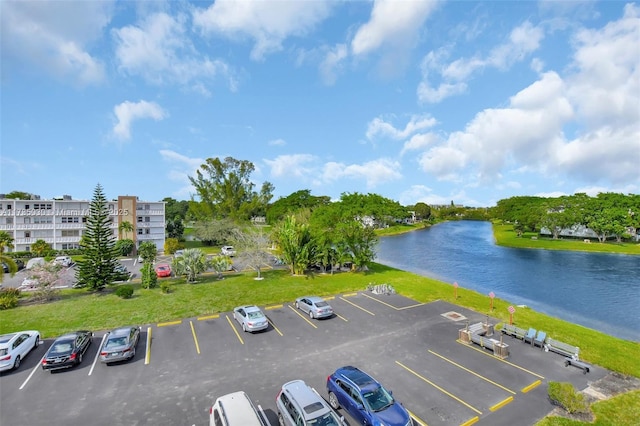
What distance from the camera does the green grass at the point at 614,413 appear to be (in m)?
12.2

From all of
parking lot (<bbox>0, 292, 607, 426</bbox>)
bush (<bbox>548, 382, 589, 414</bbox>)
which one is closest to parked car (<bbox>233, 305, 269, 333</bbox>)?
parking lot (<bbox>0, 292, 607, 426</bbox>)

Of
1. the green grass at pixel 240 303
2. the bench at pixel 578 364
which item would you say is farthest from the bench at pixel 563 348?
the green grass at pixel 240 303

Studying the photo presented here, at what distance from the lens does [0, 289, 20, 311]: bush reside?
2556cm

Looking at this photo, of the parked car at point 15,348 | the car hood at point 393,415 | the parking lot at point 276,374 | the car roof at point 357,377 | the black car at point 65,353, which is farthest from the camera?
the parked car at point 15,348

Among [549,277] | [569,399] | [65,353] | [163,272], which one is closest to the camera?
[569,399]

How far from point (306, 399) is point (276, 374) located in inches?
189

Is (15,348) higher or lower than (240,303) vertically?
higher

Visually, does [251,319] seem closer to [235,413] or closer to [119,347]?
[119,347]

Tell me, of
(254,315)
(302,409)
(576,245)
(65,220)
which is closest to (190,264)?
(254,315)

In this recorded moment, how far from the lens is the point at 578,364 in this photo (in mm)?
16406

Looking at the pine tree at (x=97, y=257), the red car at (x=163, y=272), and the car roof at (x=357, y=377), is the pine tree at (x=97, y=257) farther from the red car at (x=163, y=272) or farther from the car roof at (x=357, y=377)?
the car roof at (x=357, y=377)

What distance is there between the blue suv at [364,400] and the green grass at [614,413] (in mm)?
5652

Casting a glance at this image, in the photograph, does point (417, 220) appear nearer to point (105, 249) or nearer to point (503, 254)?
point (503, 254)

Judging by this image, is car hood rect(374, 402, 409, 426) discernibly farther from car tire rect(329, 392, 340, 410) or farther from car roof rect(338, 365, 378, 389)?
car tire rect(329, 392, 340, 410)
